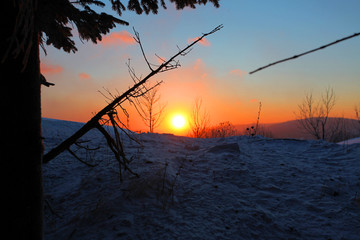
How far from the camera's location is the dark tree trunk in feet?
4.51

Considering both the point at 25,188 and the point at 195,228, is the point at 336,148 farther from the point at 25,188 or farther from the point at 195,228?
the point at 25,188

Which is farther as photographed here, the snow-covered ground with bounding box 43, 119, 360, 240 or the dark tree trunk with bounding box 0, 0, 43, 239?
the snow-covered ground with bounding box 43, 119, 360, 240

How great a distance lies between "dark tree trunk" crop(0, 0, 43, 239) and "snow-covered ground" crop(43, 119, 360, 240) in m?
0.85

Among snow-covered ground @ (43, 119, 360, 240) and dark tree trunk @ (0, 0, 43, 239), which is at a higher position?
dark tree trunk @ (0, 0, 43, 239)

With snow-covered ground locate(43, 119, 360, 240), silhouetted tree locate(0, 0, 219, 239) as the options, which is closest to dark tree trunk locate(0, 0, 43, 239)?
silhouetted tree locate(0, 0, 219, 239)

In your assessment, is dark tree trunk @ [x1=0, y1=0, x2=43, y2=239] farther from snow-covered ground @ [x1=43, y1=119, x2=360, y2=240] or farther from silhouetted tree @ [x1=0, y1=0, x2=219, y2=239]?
snow-covered ground @ [x1=43, y1=119, x2=360, y2=240]

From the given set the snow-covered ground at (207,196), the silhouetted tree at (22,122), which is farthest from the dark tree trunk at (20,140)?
the snow-covered ground at (207,196)

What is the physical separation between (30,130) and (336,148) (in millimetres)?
6393

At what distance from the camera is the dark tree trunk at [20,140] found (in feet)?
4.51

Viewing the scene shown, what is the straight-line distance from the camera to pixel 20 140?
4.76 feet

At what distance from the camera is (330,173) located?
3.97 metres

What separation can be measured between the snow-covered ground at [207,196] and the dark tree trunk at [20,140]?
2.79ft

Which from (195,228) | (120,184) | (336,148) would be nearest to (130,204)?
(120,184)

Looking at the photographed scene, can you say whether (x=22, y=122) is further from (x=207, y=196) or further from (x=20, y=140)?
(x=207, y=196)
